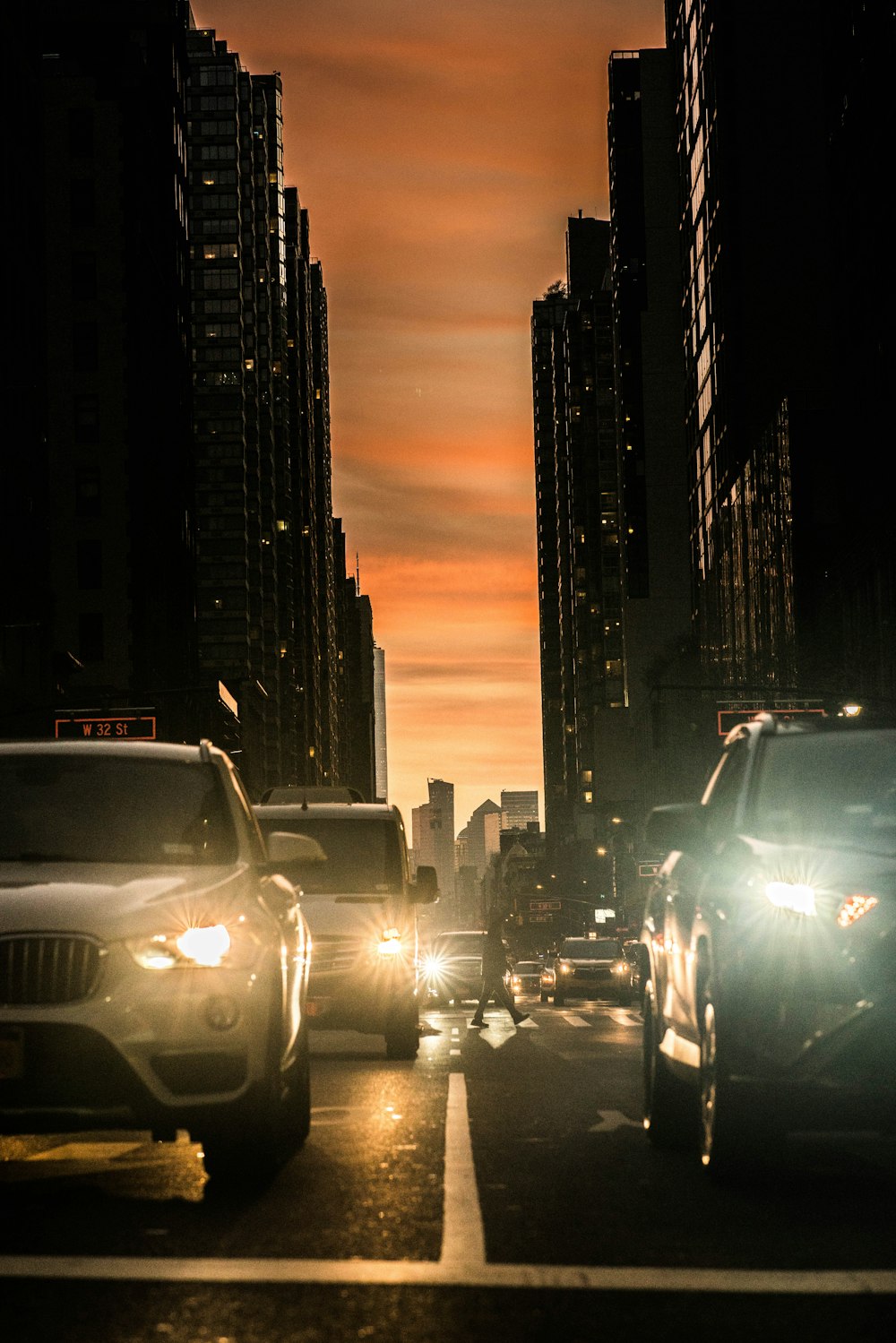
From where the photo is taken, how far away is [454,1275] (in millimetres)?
6215

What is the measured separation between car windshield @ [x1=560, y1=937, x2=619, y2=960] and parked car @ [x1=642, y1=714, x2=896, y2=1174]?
34.2 meters

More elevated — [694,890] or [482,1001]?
[694,890]

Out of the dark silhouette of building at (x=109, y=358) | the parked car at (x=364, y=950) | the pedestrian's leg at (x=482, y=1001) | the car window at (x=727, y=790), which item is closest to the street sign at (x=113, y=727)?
the dark silhouette of building at (x=109, y=358)

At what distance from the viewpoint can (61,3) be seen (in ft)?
323

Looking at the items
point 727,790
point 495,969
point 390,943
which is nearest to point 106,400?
point 495,969

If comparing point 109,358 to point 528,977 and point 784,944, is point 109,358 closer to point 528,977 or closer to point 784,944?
point 528,977

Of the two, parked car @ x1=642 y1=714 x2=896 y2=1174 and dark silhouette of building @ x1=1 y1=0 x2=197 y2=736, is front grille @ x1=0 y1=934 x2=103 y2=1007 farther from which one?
dark silhouette of building @ x1=1 y1=0 x2=197 y2=736

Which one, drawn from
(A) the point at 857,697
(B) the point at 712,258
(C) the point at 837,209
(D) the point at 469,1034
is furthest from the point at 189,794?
(B) the point at 712,258

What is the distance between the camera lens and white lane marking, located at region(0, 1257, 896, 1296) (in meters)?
6.08

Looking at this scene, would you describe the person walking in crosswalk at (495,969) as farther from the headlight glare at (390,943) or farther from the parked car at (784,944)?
the parked car at (784,944)

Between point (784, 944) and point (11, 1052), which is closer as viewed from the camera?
point (11, 1052)

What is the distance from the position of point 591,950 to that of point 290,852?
35230 mm

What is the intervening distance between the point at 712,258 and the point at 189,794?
9313 centimetres

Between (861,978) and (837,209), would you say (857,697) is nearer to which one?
(837,209)
